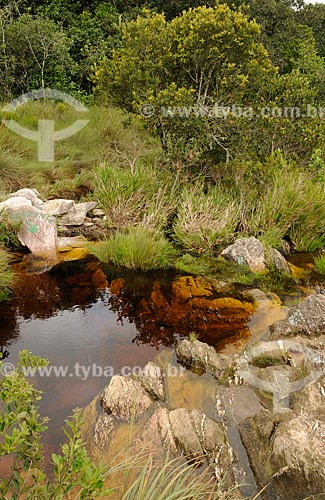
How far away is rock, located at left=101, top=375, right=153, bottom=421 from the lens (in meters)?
3.03

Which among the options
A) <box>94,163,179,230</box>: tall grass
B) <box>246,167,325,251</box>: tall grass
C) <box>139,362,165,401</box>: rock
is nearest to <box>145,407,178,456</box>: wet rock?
<box>139,362,165,401</box>: rock

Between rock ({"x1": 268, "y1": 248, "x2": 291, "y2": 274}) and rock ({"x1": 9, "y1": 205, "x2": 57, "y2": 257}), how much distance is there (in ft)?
10.6

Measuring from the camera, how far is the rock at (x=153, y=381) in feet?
10.6

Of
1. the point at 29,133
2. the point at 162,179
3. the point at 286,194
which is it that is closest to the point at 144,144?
the point at 162,179

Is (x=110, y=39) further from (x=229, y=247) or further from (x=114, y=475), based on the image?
(x=114, y=475)

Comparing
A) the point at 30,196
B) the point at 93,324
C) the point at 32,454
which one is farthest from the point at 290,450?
the point at 30,196

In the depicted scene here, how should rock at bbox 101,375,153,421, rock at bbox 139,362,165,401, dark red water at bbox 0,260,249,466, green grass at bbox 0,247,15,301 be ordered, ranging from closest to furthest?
rock at bbox 101,375,153,421, rock at bbox 139,362,165,401, dark red water at bbox 0,260,249,466, green grass at bbox 0,247,15,301

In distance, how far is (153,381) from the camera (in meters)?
3.31

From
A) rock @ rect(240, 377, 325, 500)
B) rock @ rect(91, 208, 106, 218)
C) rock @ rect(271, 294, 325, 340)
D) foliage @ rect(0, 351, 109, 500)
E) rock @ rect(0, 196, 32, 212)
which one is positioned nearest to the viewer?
foliage @ rect(0, 351, 109, 500)

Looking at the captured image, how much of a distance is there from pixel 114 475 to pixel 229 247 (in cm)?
406

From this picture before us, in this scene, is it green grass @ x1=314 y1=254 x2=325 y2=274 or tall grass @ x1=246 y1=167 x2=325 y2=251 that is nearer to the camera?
green grass @ x1=314 y1=254 x2=325 y2=274

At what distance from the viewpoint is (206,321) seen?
452 centimetres

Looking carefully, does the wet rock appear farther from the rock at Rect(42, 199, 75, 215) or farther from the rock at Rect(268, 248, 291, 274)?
the rock at Rect(42, 199, 75, 215)

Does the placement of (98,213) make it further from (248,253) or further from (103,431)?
(103,431)
